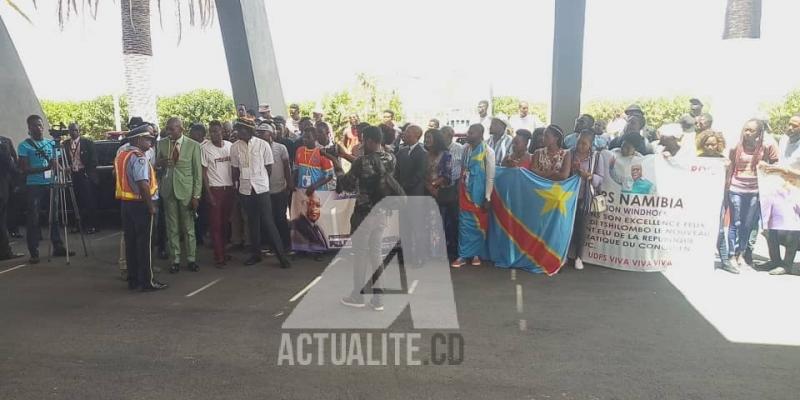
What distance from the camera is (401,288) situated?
675cm

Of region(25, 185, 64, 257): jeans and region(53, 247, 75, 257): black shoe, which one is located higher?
region(25, 185, 64, 257): jeans

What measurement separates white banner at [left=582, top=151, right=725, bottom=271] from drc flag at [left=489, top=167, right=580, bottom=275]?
0.65 metres

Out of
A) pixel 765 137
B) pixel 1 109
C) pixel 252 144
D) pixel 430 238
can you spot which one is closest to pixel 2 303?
pixel 252 144

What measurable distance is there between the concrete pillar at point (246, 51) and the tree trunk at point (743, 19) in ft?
31.4

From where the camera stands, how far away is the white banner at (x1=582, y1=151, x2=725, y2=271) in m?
7.20

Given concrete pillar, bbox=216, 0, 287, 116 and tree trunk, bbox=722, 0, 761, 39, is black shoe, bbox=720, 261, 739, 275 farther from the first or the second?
concrete pillar, bbox=216, 0, 287, 116

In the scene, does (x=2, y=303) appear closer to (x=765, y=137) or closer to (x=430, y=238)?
(x=430, y=238)

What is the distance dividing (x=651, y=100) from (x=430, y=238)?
17.2 metres

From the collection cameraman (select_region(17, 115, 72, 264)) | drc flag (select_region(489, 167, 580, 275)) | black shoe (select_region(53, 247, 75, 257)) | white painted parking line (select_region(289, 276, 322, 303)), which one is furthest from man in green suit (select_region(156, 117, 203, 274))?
drc flag (select_region(489, 167, 580, 275))

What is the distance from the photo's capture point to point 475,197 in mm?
7590

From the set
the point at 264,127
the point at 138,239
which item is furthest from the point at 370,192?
the point at 264,127

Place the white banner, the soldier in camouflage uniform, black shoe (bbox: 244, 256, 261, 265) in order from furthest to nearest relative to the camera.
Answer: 1. black shoe (bbox: 244, 256, 261, 265)
2. the white banner
3. the soldier in camouflage uniform

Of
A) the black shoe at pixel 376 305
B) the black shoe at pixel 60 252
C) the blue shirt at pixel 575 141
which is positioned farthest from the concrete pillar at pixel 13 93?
the blue shirt at pixel 575 141

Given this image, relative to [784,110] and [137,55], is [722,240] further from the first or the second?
[784,110]
